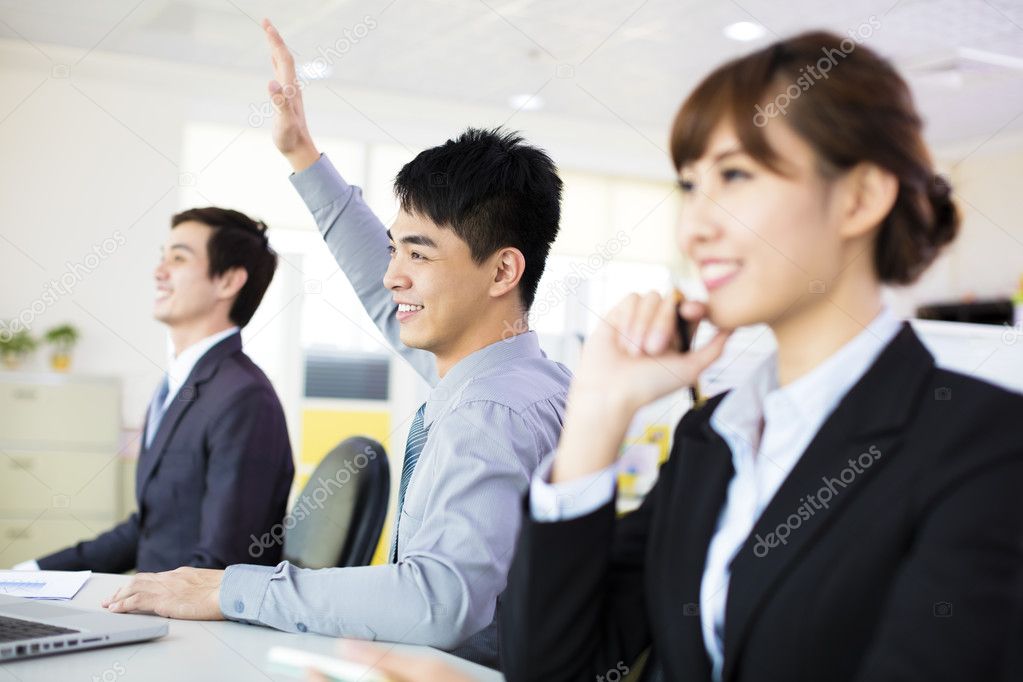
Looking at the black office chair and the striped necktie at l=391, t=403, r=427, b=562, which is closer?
the striped necktie at l=391, t=403, r=427, b=562

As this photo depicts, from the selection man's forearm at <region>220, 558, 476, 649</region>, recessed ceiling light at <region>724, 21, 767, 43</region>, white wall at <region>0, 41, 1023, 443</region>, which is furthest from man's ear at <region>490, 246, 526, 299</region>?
white wall at <region>0, 41, 1023, 443</region>

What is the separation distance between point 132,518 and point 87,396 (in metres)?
3.27

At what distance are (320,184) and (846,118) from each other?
151cm

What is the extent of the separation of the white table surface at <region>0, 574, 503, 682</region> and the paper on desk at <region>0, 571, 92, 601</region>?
29cm

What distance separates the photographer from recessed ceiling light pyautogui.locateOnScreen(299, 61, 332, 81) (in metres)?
6.03

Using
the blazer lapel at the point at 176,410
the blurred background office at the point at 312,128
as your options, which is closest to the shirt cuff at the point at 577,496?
the blazer lapel at the point at 176,410

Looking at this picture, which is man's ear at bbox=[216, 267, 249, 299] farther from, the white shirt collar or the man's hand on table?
the white shirt collar

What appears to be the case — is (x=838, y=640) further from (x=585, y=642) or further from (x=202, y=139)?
(x=202, y=139)

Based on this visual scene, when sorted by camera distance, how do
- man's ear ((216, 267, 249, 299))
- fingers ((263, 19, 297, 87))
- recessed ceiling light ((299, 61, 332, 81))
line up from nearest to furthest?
1. fingers ((263, 19, 297, 87))
2. man's ear ((216, 267, 249, 299))
3. recessed ceiling light ((299, 61, 332, 81))

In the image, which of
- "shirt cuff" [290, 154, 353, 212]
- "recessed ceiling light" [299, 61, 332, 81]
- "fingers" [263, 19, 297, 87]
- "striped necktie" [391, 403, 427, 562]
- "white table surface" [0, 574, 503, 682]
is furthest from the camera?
"recessed ceiling light" [299, 61, 332, 81]

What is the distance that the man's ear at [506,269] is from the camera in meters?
1.84

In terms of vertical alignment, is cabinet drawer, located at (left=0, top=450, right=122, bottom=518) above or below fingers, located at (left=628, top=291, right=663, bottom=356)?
below

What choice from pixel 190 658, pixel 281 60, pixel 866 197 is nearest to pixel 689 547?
pixel 866 197

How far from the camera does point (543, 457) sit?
1572 millimetres
